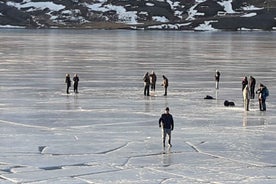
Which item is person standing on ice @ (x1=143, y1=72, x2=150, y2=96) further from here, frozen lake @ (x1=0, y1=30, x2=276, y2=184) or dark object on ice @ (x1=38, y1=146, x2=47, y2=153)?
dark object on ice @ (x1=38, y1=146, x2=47, y2=153)

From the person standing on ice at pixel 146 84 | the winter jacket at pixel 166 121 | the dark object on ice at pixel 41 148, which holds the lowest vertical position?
the dark object on ice at pixel 41 148

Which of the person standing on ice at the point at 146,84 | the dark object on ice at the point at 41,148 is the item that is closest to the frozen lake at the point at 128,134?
the dark object on ice at the point at 41,148

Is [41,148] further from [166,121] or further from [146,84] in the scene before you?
[146,84]

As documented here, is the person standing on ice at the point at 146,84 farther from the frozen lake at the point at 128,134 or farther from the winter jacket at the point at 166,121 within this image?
the winter jacket at the point at 166,121

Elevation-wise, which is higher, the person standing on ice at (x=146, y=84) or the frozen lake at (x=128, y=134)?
the person standing on ice at (x=146, y=84)

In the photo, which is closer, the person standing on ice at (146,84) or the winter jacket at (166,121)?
the winter jacket at (166,121)

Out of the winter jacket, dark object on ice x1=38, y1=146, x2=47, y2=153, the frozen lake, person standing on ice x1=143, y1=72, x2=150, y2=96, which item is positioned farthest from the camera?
person standing on ice x1=143, y1=72, x2=150, y2=96

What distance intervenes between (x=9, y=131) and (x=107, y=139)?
3572mm

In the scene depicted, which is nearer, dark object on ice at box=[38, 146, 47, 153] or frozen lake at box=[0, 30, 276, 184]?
frozen lake at box=[0, 30, 276, 184]

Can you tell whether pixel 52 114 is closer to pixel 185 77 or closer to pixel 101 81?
pixel 101 81

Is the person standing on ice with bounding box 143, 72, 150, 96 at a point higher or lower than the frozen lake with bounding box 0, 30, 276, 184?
higher

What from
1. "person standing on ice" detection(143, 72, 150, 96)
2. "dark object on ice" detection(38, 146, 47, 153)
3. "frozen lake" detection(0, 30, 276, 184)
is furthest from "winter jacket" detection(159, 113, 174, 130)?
"person standing on ice" detection(143, 72, 150, 96)

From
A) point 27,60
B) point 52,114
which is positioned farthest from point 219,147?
point 27,60

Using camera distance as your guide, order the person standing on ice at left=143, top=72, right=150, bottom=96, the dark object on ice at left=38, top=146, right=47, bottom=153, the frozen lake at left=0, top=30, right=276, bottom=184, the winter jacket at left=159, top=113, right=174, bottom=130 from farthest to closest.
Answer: the person standing on ice at left=143, top=72, right=150, bottom=96, the winter jacket at left=159, top=113, right=174, bottom=130, the dark object on ice at left=38, top=146, right=47, bottom=153, the frozen lake at left=0, top=30, right=276, bottom=184
